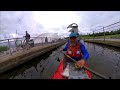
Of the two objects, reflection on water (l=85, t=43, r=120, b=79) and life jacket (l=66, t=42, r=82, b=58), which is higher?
life jacket (l=66, t=42, r=82, b=58)

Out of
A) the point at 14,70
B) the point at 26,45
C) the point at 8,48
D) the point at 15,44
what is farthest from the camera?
the point at 26,45

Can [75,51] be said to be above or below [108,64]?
above

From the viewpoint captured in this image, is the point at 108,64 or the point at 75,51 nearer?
the point at 75,51

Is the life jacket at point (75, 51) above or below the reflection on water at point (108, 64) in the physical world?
above

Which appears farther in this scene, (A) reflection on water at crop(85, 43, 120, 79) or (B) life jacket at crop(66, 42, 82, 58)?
(A) reflection on water at crop(85, 43, 120, 79)

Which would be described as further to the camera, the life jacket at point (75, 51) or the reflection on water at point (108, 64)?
the reflection on water at point (108, 64)
